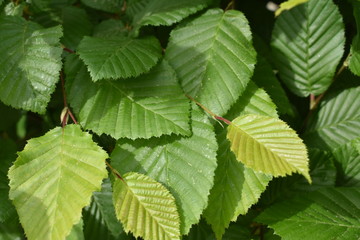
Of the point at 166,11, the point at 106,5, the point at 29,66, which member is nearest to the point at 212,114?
the point at 166,11

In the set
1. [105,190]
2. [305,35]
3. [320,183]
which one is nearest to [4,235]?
[105,190]

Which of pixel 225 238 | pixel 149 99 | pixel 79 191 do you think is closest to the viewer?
pixel 79 191

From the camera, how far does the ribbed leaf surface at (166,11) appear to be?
45.2 inches

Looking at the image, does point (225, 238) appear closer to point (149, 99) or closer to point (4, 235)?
point (149, 99)

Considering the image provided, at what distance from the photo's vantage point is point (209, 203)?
101 centimetres

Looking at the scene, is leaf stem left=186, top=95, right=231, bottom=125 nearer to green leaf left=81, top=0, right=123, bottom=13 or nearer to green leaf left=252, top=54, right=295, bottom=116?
green leaf left=252, top=54, right=295, bottom=116

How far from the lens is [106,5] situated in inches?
53.2

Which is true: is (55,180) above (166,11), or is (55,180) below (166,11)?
below

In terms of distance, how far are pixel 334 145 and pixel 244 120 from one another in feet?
1.27

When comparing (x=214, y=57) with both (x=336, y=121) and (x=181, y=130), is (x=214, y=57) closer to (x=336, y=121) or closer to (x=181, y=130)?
(x=181, y=130)

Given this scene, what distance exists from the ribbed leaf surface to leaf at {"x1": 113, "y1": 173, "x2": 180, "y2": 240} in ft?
1.43

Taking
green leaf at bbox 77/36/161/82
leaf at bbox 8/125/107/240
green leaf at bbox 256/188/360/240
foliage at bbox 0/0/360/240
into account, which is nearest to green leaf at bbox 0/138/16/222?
foliage at bbox 0/0/360/240

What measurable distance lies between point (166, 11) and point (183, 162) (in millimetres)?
446

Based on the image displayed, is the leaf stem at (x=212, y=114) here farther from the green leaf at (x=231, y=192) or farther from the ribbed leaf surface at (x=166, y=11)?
the ribbed leaf surface at (x=166, y=11)
